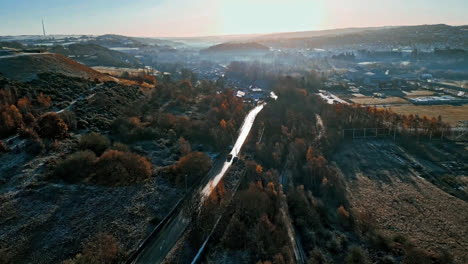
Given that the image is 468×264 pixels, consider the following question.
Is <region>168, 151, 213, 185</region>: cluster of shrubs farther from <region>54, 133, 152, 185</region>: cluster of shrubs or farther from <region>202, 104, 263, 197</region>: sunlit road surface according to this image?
<region>54, 133, 152, 185</region>: cluster of shrubs

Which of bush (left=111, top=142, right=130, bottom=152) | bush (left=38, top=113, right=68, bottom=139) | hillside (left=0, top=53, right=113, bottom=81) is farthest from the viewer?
hillside (left=0, top=53, right=113, bottom=81)

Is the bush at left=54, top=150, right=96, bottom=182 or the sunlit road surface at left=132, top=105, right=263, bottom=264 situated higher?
the bush at left=54, top=150, right=96, bottom=182

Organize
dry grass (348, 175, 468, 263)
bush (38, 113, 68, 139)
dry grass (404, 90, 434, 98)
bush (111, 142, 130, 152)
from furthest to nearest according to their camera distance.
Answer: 1. dry grass (404, 90, 434, 98)
2. bush (111, 142, 130, 152)
3. bush (38, 113, 68, 139)
4. dry grass (348, 175, 468, 263)

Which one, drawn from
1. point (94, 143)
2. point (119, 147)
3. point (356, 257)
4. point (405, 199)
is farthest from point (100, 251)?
point (405, 199)

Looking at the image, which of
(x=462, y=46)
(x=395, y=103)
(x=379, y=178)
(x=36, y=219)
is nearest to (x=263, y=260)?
(x=36, y=219)

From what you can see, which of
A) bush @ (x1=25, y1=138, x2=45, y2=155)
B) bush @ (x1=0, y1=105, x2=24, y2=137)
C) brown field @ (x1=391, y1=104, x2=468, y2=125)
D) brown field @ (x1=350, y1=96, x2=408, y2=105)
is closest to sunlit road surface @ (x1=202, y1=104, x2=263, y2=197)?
bush @ (x1=25, y1=138, x2=45, y2=155)

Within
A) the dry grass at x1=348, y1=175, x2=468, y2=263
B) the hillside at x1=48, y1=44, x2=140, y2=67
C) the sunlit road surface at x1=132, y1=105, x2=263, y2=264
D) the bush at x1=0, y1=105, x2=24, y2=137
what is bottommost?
the dry grass at x1=348, y1=175, x2=468, y2=263
